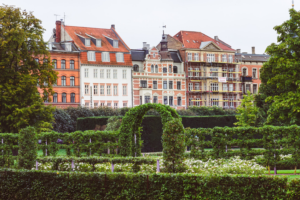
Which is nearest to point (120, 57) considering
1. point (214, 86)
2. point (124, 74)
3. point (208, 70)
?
point (124, 74)

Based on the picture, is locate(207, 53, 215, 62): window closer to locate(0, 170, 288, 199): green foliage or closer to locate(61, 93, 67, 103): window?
locate(61, 93, 67, 103): window

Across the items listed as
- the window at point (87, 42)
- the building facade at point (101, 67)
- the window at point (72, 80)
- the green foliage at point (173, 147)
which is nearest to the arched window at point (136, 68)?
the building facade at point (101, 67)

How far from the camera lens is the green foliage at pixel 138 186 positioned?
11.6 meters

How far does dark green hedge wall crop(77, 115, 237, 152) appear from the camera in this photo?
115 ft

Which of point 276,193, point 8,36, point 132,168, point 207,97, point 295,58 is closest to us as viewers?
point 276,193

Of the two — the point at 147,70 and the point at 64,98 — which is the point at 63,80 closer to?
the point at 64,98

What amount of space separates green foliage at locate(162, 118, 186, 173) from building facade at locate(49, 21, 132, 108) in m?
47.9

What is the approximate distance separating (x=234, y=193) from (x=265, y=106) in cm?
2672

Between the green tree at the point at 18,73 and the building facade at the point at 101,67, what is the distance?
28289mm

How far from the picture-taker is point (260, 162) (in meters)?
19.8

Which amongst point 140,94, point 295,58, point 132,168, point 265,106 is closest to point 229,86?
point 140,94

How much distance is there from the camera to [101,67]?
62188mm

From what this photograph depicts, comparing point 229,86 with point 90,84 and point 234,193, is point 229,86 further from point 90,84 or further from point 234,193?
point 234,193

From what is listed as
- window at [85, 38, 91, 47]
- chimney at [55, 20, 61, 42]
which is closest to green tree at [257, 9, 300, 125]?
window at [85, 38, 91, 47]
